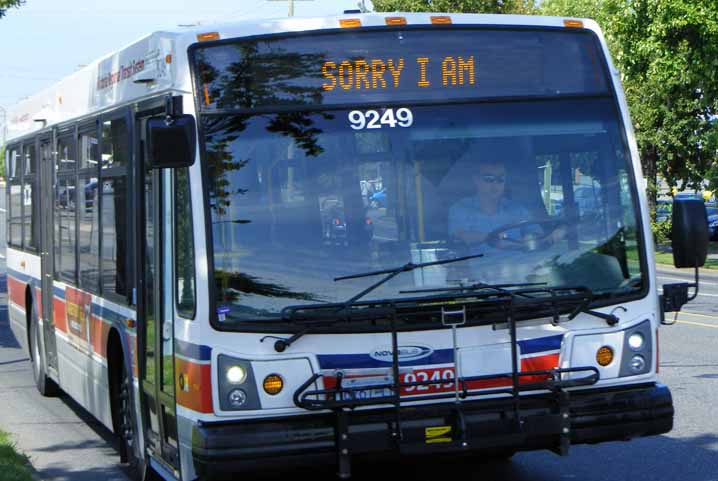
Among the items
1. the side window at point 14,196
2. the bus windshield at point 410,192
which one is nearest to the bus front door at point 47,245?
the side window at point 14,196

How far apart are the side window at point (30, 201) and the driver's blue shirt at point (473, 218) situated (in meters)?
6.28

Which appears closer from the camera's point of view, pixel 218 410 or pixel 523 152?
pixel 218 410

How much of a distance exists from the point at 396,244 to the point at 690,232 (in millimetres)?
1660

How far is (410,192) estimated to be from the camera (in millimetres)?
6844

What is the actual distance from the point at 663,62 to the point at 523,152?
1029 inches

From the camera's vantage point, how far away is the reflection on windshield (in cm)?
668

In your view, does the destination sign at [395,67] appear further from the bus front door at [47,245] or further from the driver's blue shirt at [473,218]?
the bus front door at [47,245]

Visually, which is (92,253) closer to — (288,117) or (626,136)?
(288,117)

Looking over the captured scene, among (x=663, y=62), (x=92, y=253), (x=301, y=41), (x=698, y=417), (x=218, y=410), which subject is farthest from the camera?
(x=663, y=62)

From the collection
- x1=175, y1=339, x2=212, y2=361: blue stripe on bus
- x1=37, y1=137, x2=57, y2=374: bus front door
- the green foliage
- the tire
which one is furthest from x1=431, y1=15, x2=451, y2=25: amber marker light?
the green foliage

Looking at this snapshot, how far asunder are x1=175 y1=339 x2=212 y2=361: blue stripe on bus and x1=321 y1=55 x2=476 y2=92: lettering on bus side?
1537 millimetres

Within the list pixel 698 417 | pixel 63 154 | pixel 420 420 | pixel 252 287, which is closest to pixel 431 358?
pixel 420 420

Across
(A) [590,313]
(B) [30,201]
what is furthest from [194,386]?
(B) [30,201]

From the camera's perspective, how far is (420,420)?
6570mm
